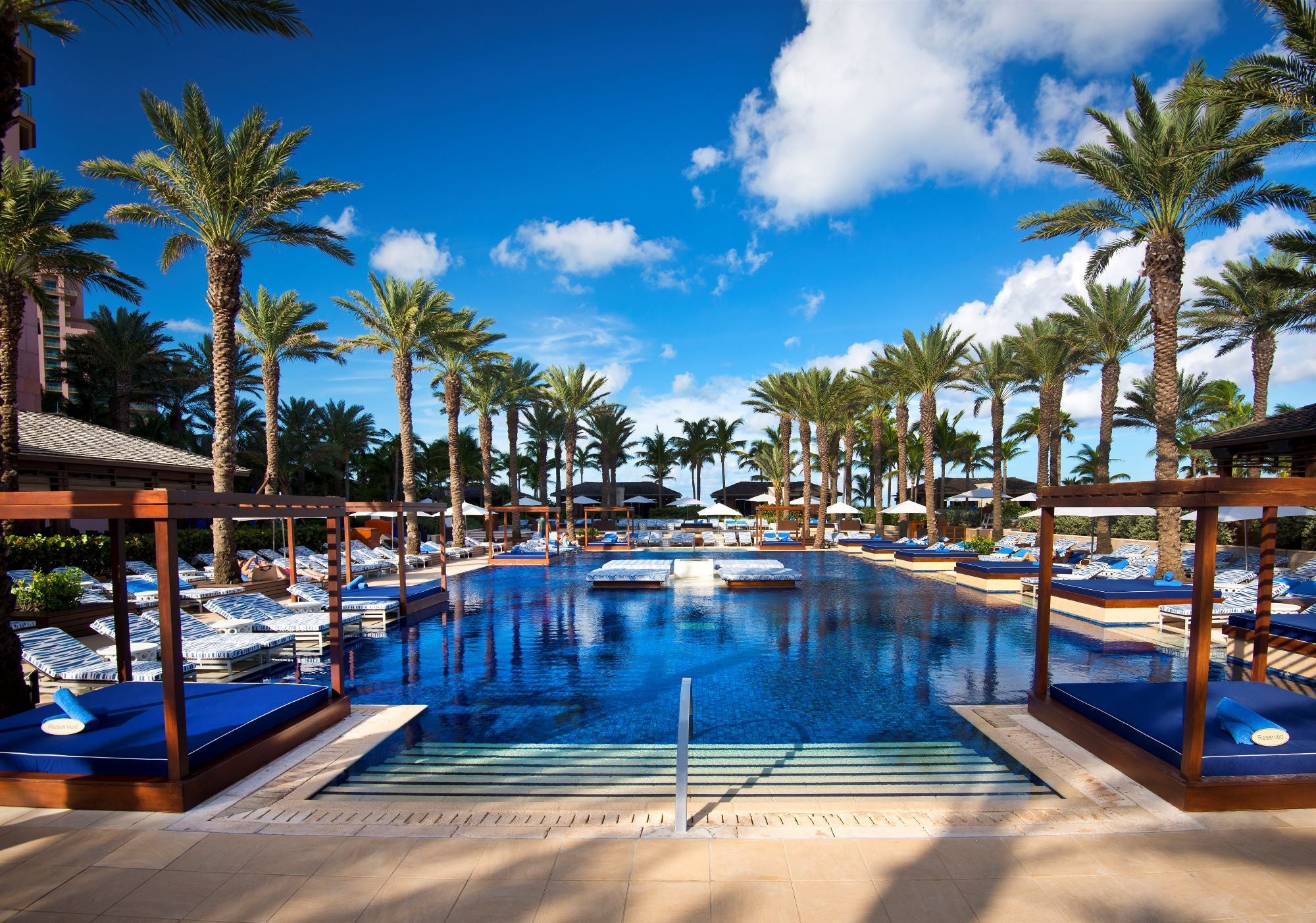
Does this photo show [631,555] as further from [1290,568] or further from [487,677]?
[1290,568]

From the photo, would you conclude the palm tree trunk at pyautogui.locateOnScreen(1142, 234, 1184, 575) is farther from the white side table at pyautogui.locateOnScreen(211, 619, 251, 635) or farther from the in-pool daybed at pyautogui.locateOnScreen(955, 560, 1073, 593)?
the white side table at pyautogui.locateOnScreen(211, 619, 251, 635)

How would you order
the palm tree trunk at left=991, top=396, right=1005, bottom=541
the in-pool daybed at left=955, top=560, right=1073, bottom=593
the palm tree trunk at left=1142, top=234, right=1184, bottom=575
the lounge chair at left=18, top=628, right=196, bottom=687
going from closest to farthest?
the lounge chair at left=18, top=628, right=196, bottom=687 < the palm tree trunk at left=1142, top=234, right=1184, bottom=575 < the in-pool daybed at left=955, top=560, right=1073, bottom=593 < the palm tree trunk at left=991, top=396, right=1005, bottom=541

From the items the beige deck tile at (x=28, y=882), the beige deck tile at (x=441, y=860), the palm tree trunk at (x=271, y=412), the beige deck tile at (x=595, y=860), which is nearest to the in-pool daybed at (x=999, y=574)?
the beige deck tile at (x=595, y=860)

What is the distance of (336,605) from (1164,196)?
19.1m

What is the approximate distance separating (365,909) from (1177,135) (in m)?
20.2

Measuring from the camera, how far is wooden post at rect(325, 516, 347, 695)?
706 cm

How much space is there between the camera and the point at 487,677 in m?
9.19

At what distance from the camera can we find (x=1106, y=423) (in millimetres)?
23469

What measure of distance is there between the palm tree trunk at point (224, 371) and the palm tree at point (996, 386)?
27.0m

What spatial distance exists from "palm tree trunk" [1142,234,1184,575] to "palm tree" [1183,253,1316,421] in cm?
631

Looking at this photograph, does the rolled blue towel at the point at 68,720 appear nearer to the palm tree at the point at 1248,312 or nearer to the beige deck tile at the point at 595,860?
the beige deck tile at the point at 595,860

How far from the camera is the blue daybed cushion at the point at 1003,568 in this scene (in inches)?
644

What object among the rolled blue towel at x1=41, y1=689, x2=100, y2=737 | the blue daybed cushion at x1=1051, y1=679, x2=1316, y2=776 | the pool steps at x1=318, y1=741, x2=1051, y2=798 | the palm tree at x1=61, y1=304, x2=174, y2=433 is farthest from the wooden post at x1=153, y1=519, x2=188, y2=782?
the palm tree at x1=61, y1=304, x2=174, y2=433

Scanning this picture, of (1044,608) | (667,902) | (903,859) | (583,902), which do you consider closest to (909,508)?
(1044,608)
